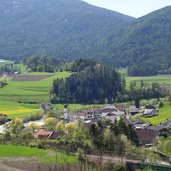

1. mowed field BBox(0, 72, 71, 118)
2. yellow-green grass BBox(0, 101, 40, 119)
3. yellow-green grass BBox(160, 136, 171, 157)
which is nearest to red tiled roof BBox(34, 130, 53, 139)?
yellow-green grass BBox(160, 136, 171, 157)

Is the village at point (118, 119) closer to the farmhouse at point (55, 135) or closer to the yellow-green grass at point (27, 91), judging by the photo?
the farmhouse at point (55, 135)

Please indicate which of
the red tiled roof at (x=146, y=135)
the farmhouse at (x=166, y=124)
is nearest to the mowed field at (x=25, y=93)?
the farmhouse at (x=166, y=124)

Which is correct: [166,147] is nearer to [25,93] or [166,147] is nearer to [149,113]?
[149,113]

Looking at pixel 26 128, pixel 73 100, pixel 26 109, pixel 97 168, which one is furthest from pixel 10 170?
pixel 73 100

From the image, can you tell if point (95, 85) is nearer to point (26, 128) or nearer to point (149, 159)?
point (26, 128)

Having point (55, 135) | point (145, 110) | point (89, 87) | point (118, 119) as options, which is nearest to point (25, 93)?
point (89, 87)

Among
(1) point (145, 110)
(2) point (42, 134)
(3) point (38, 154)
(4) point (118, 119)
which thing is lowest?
(2) point (42, 134)

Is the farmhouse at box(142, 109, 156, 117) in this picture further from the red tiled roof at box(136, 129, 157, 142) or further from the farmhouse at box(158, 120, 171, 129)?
the red tiled roof at box(136, 129, 157, 142)
